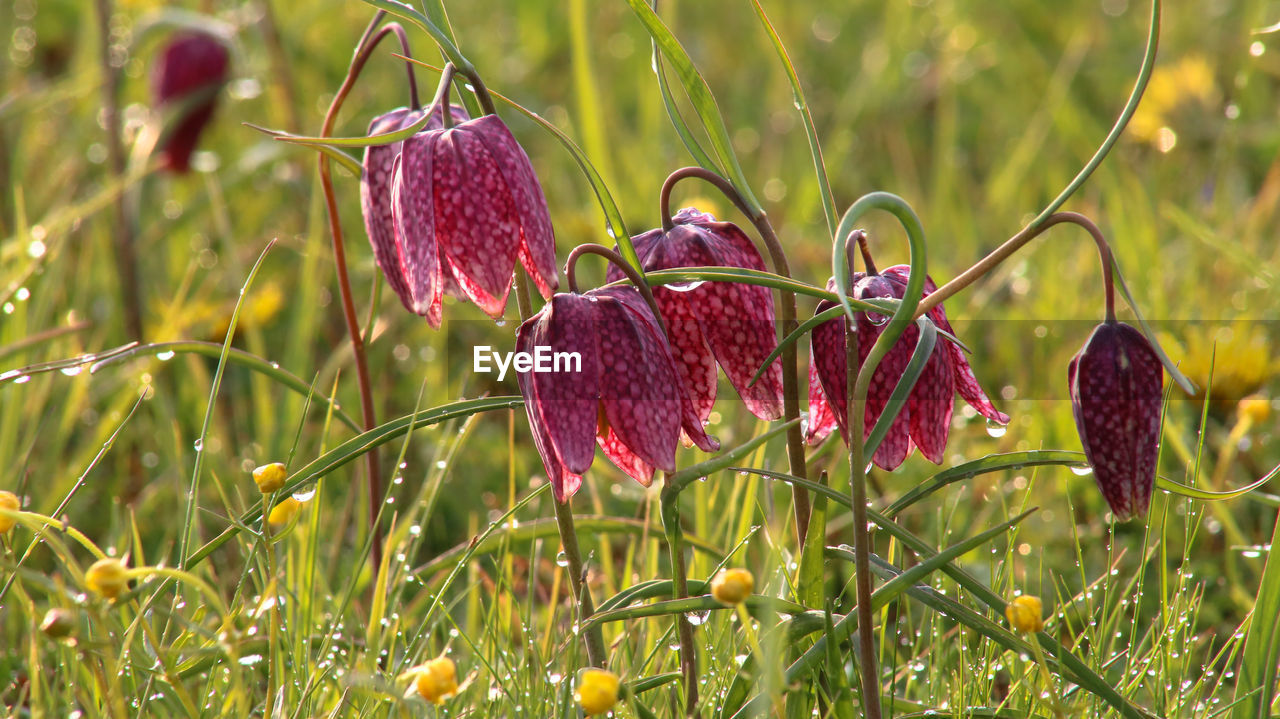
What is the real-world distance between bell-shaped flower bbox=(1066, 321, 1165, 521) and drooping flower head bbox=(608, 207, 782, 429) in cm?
24

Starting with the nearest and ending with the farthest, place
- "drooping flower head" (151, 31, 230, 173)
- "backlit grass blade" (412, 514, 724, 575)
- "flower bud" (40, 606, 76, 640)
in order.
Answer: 1. "flower bud" (40, 606, 76, 640)
2. "backlit grass blade" (412, 514, 724, 575)
3. "drooping flower head" (151, 31, 230, 173)

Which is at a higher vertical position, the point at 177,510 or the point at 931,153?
the point at 931,153

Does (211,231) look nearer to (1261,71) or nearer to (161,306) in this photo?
(161,306)

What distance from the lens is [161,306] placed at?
205cm

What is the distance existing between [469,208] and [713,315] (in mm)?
210

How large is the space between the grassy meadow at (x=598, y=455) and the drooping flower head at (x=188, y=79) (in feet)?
0.13

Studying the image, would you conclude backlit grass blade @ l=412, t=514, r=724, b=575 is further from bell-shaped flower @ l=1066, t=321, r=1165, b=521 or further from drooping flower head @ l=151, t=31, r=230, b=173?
drooping flower head @ l=151, t=31, r=230, b=173

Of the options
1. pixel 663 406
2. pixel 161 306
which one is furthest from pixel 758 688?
pixel 161 306

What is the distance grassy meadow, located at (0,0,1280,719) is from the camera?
0.90 m

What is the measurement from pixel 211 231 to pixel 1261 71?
2.65 metres

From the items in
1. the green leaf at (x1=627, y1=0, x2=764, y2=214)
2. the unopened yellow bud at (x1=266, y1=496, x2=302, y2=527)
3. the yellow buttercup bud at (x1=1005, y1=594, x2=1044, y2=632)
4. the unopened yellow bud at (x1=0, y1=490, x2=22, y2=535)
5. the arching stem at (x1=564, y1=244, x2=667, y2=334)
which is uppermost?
the green leaf at (x1=627, y1=0, x2=764, y2=214)

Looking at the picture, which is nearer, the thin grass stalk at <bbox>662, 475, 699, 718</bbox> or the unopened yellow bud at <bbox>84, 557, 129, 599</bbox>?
the unopened yellow bud at <bbox>84, 557, 129, 599</bbox>

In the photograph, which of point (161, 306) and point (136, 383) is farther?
point (161, 306)

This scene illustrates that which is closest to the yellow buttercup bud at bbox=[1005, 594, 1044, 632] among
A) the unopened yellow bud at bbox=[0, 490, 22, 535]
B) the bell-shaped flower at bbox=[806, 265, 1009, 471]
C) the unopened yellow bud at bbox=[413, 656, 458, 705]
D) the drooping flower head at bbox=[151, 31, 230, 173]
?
the bell-shaped flower at bbox=[806, 265, 1009, 471]
